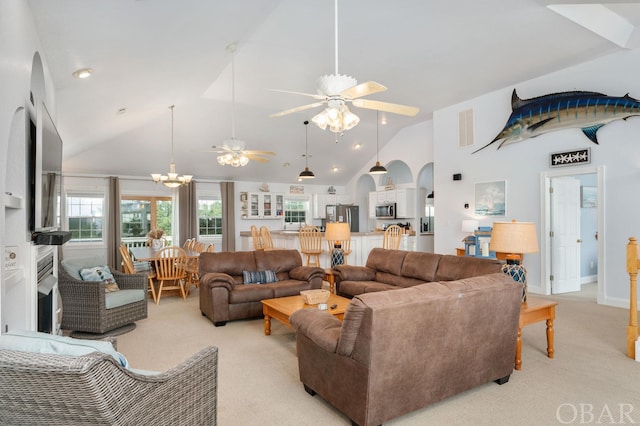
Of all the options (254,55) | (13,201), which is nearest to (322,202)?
(254,55)

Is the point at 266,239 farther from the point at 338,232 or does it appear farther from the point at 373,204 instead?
the point at 373,204

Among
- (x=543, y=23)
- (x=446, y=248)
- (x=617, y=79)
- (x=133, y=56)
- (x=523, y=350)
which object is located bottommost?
(x=523, y=350)

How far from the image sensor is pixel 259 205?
34.2 feet

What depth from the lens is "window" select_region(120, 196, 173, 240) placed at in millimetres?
9227

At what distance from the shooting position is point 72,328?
406 centimetres

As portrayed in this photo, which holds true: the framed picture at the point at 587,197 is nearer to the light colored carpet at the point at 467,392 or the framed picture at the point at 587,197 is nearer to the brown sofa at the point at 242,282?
A: the light colored carpet at the point at 467,392

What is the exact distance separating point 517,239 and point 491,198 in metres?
4.01

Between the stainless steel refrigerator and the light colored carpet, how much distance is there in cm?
673

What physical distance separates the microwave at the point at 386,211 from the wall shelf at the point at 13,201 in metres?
8.16

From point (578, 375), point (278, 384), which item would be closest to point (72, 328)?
point (278, 384)

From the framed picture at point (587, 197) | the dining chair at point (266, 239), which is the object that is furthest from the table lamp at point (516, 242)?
the dining chair at point (266, 239)

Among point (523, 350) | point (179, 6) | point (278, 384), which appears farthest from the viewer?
point (523, 350)

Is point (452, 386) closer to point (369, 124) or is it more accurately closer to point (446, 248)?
point (446, 248)

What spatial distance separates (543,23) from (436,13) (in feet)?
4.67
